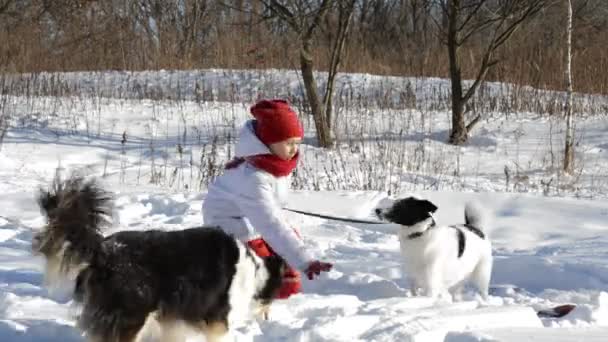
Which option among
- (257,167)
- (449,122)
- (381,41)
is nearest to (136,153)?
(449,122)

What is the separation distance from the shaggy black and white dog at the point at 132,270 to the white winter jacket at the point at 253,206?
0.34 m

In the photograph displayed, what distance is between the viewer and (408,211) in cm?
471

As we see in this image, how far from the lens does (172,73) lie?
17641mm

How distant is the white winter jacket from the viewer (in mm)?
3771

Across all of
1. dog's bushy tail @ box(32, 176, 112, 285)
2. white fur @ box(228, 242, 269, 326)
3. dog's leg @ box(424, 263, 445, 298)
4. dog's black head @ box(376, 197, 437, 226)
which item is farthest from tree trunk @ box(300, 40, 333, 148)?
dog's bushy tail @ box(32, 176, 112, 285)

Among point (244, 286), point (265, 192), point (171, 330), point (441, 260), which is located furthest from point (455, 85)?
point (171, 330)

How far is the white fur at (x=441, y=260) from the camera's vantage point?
4766mm

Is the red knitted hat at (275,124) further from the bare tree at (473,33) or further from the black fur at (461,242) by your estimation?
the bare tree at (473,33)

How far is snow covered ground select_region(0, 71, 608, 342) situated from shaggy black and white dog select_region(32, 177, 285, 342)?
278mm

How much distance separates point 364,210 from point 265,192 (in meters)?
3.53

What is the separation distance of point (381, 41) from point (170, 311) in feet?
75.7

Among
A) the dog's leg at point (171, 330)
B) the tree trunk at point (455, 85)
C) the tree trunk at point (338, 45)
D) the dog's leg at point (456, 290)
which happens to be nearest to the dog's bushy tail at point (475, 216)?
the dog's leg at point (456, 290)

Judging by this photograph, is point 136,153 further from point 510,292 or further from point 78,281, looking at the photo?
point 78,281

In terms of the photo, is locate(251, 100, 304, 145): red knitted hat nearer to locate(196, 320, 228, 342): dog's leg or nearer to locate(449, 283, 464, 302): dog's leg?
locate(196, 320, 228, 342): dog's leg
